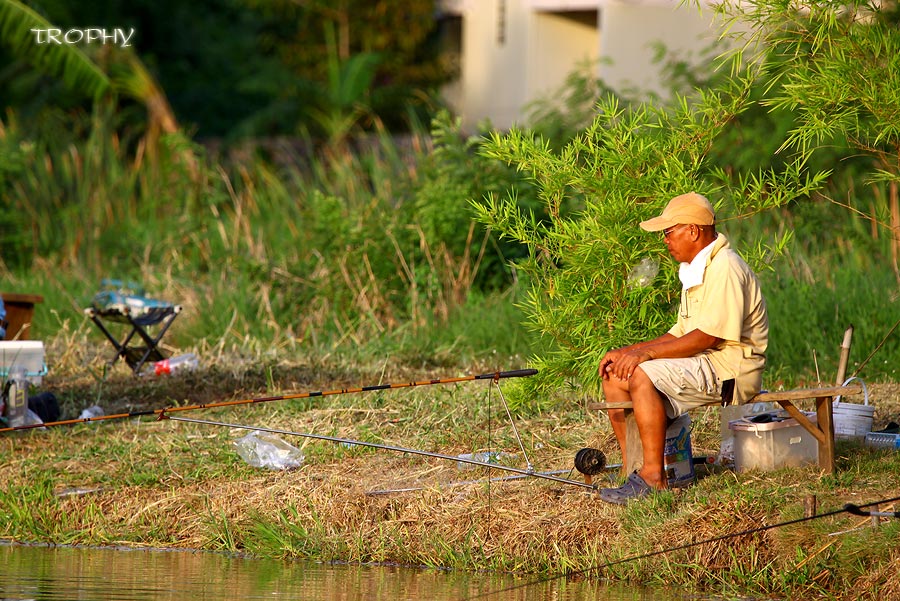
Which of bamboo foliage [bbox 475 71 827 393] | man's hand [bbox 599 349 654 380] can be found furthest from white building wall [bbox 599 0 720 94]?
man's hand [bbox 599 349 654 380]

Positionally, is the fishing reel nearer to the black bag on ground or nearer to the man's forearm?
the man's forearm

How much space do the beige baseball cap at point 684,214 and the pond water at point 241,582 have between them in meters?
1.71

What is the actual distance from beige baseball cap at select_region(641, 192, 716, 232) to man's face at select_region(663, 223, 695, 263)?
0.03m

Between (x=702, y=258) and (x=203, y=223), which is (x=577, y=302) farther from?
(x=203, y=223)

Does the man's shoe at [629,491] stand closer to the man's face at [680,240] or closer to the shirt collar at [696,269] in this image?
the shirt collar at [696,269]

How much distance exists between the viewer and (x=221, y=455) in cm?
822

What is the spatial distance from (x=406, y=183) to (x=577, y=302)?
604 centimetres

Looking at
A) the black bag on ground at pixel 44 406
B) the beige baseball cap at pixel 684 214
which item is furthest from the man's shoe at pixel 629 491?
the black bag on ground at pixel 44 406

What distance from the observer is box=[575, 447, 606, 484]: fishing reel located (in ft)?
22.8

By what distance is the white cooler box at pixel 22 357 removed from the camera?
8215 mm

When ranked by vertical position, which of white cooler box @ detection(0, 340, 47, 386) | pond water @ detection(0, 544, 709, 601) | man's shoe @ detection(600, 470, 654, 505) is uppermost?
white cooler box @ detection(0, 340, 47, 386)

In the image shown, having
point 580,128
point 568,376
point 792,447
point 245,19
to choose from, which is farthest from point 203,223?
point 245,19

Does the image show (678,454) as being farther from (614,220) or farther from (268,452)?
(268,452)

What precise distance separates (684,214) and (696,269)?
26 centimetres
